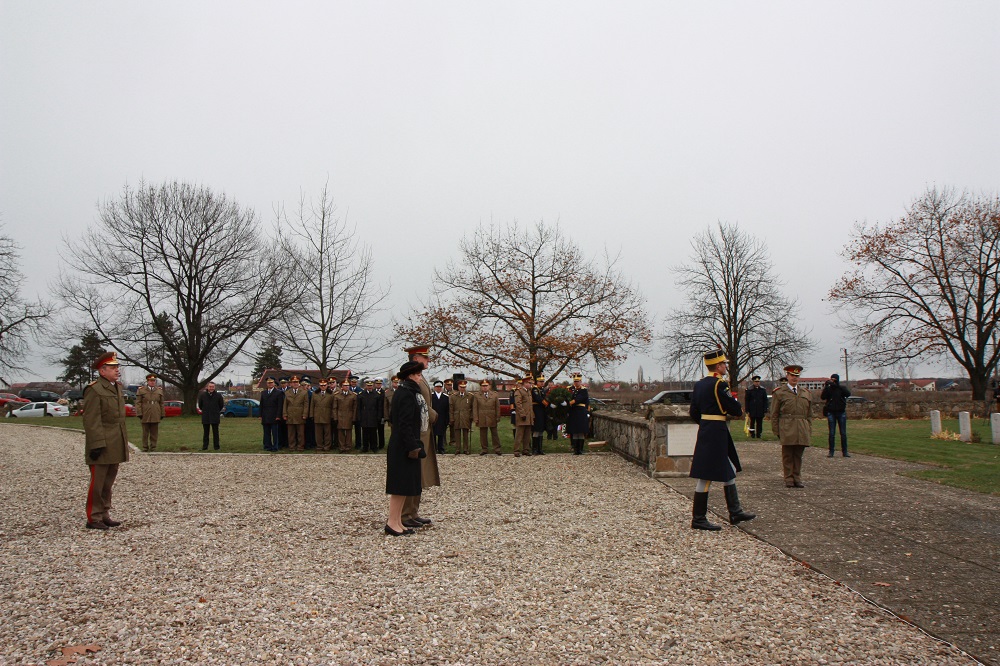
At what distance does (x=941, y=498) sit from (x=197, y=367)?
32836 mm

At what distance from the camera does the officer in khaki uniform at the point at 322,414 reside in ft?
53.6

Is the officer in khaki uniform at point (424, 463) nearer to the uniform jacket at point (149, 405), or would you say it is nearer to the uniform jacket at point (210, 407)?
the uniform jacket at point (210, 407)

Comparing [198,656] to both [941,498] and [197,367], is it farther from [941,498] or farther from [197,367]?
[197,367]

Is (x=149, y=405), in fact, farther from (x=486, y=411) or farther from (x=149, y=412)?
(x=486, y=411)

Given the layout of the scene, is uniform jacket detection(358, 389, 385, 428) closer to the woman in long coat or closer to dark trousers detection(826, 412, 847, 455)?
the woman in long coat

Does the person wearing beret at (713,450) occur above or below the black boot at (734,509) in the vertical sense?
above

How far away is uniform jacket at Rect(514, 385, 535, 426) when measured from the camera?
14.8 metres

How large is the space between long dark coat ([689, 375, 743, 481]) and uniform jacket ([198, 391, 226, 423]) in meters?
13.4

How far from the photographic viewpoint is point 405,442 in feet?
22.2

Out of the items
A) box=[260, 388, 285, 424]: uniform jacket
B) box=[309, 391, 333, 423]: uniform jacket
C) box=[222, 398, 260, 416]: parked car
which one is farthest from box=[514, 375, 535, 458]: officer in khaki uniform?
box=[222, 398, 260, 416]: parked car

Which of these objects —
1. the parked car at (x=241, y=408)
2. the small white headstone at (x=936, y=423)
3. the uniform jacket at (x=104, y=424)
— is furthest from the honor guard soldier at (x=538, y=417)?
the parked car at (x=241, y=408)

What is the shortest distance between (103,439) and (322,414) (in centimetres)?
906

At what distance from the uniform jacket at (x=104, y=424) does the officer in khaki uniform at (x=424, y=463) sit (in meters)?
3.08

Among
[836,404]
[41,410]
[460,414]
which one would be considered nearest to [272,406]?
[460,414]
